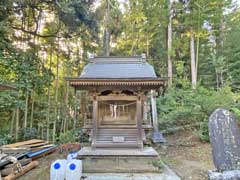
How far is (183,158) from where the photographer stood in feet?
23.4

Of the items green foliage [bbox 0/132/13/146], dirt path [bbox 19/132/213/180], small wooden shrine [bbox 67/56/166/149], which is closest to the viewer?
dirt path [bbox 19/132/213/180]

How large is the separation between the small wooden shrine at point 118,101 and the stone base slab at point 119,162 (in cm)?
45

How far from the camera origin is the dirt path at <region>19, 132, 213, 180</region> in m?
5.28

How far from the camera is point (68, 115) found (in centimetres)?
1229

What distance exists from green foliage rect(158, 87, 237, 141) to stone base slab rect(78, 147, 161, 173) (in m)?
3.88

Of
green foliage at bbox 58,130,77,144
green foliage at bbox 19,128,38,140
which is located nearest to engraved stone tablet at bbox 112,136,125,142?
green foliage at bbox 58,130,77,144

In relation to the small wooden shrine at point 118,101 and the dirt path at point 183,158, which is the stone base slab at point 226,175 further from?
the small wooden shrine at point 118,101

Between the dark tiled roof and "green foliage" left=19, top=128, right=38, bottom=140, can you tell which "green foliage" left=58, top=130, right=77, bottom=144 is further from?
the dark tiled roof

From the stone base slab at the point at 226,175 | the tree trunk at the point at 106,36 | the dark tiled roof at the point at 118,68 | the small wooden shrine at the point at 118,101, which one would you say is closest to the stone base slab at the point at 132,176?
the stone base slab at the point at 226,175

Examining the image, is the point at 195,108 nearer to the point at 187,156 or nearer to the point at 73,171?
the point at 187,156

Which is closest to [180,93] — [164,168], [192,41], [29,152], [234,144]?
[192,41]

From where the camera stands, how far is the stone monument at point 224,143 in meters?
4.51

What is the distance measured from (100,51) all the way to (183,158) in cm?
833

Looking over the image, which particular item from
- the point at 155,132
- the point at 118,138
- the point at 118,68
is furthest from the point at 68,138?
the point at 118,68
